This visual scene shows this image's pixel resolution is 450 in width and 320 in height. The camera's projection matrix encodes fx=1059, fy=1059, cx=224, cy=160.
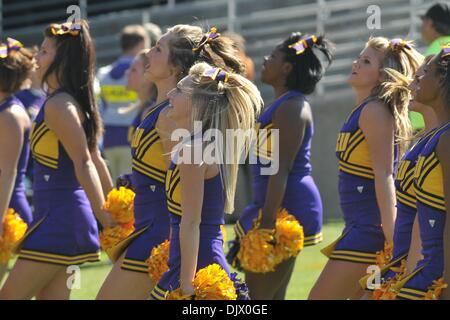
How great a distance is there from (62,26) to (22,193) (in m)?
1.21

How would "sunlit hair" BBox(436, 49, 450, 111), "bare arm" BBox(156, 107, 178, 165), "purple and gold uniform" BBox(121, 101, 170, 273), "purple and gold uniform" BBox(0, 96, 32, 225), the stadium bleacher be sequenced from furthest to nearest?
the stadium bleacher, "purple and gold uniform" BBox(0, 96, 32, 225), "purple and gold uniform" BBox(121, 101, 170, 273), "bare arm" BBox(156, 107, 178, 165), "sunlit hair" BBox(436, 49, 450, 111)

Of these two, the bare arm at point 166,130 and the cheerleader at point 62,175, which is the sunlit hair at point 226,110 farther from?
the cheerleader at point 62,175

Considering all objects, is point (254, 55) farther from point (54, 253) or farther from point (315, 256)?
point (54, 253)

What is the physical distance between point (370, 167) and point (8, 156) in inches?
81.6

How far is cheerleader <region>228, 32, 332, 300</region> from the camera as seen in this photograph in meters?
6.11

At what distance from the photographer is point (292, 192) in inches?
247

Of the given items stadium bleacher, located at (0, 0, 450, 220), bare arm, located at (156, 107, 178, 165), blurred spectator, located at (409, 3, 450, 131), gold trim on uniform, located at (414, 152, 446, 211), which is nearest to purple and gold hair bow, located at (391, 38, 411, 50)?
bare arm, located at (156, 107, 178, 165)

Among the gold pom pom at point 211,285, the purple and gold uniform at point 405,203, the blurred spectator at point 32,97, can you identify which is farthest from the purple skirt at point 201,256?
the blurred spectator at point 32,97

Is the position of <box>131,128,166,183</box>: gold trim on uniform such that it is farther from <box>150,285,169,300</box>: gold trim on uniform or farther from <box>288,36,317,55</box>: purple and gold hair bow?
<box>288,36,317,55</box>: purple and gold hair bow

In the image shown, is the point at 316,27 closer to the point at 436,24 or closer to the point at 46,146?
the point at 436,24

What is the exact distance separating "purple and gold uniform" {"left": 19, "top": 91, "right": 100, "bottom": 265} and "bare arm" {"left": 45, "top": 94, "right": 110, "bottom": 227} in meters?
0.07

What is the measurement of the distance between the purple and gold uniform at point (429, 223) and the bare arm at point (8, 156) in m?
2.67

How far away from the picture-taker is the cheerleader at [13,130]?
20.0 feet
